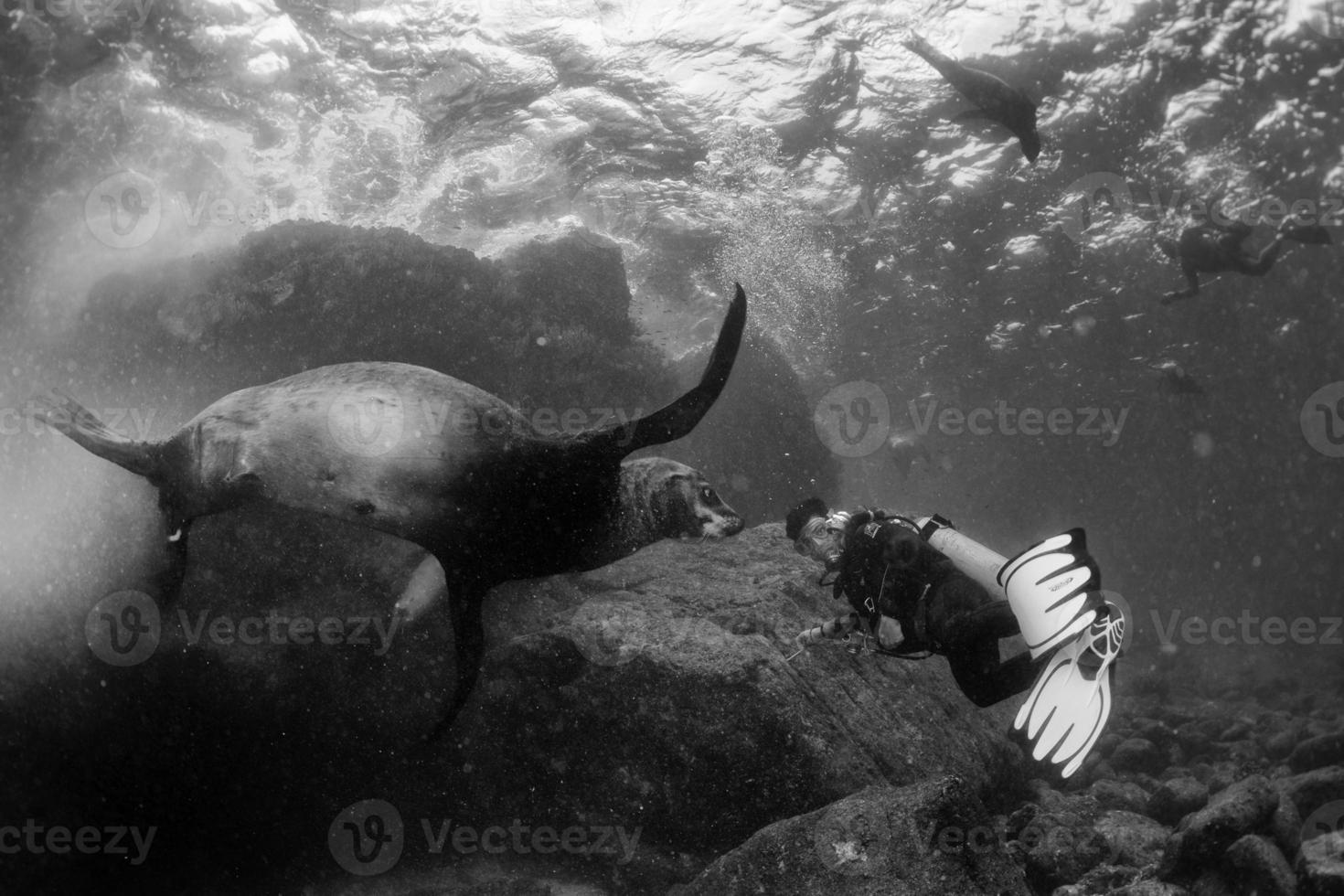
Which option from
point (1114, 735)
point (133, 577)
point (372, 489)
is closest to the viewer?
point (372, 489)

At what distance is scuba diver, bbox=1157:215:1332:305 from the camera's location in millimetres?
11406

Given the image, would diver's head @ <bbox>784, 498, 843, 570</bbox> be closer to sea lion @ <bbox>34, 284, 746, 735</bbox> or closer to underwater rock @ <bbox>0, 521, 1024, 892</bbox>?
underwater rock @ <bbox>0, 521, 1024, 892</bbox>

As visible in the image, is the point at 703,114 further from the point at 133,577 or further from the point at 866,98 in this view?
the point at 133,577

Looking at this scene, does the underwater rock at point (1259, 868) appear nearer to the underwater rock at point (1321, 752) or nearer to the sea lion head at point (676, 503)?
the sea lion head at point (676, 503)

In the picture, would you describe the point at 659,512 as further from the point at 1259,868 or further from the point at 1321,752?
the point at 1321,752

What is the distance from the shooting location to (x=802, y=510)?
16.3 ft

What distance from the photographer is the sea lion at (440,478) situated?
414cm

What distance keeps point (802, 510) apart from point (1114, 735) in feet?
26.0

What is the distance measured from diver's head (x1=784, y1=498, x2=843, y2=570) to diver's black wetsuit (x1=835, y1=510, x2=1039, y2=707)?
184 mm

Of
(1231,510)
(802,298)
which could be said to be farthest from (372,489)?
(1231,510)

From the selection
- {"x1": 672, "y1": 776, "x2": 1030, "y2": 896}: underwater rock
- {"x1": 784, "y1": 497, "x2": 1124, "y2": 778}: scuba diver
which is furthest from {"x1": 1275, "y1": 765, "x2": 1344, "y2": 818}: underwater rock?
{"x1": 672, "y1": 776, "x2": 1030, "y2": 896}: underwater rock

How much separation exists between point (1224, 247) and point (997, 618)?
13242 millimetres

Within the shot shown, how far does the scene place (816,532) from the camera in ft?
15.5

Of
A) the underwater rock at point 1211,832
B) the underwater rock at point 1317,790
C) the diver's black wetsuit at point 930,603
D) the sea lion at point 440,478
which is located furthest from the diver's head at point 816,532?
the underwater rock at point 1317,790
